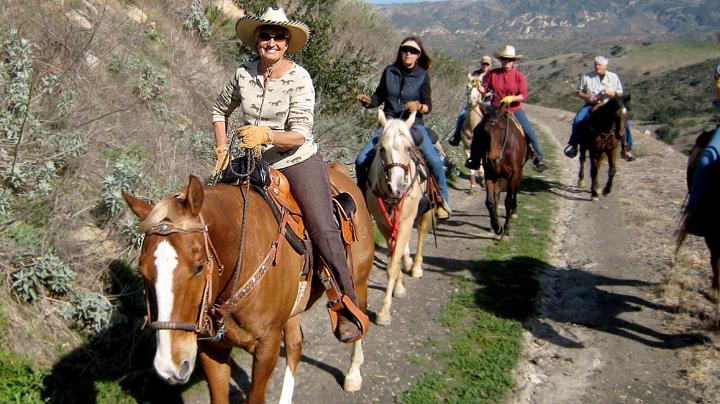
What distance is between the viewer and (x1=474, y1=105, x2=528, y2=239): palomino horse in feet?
30.4

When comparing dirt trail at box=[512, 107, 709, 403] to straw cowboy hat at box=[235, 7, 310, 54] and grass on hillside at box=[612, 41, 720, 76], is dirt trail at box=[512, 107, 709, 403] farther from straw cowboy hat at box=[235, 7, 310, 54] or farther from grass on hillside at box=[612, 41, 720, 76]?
grass on hillside at box=[612, 41, 720, 76]

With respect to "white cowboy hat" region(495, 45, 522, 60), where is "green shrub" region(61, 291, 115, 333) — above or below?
below

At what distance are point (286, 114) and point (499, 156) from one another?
6.09 meters

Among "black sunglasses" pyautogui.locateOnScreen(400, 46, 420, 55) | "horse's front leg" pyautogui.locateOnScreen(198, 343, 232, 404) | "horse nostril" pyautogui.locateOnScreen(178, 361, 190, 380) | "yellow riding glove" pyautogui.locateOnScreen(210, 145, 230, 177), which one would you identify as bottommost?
"horse's front leg" pyautogui.locateOnScreen(198, 343, 232, 404)

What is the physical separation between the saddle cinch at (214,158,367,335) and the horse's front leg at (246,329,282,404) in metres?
0.46

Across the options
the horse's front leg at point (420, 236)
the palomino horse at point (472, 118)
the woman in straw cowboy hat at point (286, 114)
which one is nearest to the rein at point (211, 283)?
the woman in straw cowboy hat at point (286, 114)

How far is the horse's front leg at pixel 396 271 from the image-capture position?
6281 millimetres

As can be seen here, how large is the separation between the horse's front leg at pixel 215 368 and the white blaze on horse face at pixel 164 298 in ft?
3.07

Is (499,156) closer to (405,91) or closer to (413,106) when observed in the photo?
(405,91)

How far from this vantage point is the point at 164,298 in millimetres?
2576

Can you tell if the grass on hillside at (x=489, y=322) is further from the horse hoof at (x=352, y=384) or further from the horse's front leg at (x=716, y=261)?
the horse's front leg at (x=716, y=261)

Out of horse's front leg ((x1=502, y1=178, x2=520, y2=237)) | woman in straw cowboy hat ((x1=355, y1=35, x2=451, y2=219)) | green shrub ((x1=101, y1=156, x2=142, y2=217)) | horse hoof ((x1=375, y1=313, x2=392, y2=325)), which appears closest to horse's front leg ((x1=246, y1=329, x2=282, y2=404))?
green shrub ((x1=101, y1=156, x2=142, y2=217))

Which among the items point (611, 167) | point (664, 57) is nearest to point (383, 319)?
point (611, 167)

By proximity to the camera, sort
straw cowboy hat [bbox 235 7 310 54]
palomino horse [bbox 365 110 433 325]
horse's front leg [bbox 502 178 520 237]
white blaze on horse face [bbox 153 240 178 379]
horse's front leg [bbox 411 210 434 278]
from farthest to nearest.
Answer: horse's front leg [bbox 502 178 520 237] < horse's front leg [bbox 411 210 434 278] < palomino horse [bbox 365 110 433 325] < straw cowboy hat [bbox 235 7 310 54] < white blaze on horse face [bbox 153 240 178 379]
